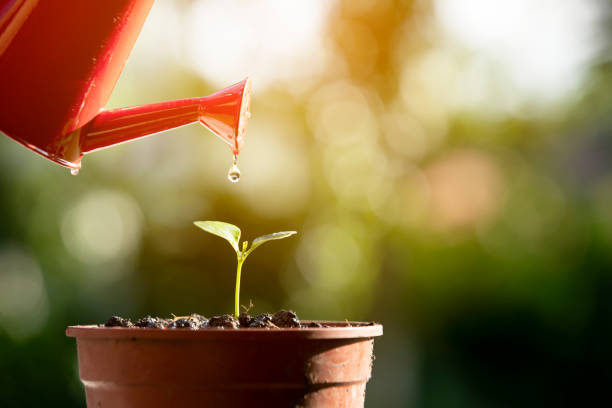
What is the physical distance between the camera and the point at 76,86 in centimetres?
67

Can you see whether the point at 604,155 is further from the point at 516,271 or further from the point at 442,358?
the point at 442,358

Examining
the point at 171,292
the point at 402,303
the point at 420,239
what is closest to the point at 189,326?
the point at 171,292

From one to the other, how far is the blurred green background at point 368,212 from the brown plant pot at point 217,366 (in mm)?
2923

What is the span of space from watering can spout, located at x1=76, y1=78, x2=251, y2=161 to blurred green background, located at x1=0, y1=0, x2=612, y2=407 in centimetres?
289

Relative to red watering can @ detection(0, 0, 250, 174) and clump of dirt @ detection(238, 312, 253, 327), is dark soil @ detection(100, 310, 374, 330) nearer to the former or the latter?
clump of dirt @ detection(238, 312, 253, 327)

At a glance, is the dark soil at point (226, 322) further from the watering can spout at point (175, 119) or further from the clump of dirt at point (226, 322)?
the watering can spout at point (175, 119)

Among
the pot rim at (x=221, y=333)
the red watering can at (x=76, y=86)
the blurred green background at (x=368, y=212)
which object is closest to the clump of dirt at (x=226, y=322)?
the pot rim at (x=221, y=333)

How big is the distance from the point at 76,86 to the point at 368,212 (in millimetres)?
3846

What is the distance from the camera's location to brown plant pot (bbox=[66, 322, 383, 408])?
66 cm

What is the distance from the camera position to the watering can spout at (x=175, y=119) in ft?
2.35

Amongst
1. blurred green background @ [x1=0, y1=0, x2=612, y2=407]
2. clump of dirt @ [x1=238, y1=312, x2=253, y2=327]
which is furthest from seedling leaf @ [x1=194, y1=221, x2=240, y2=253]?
blurred green background @ [x1=0, y1=0, x2=612, y2=407]

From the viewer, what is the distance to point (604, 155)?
380 centimetres

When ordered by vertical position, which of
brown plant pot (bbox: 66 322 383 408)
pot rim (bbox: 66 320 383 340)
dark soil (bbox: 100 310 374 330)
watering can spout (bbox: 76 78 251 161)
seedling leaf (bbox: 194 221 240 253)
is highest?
watering can spout (bbox: 76 78 251 161)

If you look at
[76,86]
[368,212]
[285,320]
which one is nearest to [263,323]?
[285,320]
